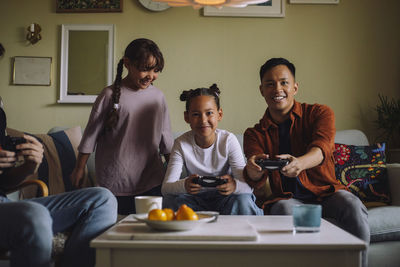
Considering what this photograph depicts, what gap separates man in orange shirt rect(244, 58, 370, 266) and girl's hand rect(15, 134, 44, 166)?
877mm

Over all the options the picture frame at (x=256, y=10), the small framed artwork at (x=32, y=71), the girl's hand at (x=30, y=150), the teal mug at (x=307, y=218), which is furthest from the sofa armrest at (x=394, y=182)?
the small framed artwork at (x=32, y=71)

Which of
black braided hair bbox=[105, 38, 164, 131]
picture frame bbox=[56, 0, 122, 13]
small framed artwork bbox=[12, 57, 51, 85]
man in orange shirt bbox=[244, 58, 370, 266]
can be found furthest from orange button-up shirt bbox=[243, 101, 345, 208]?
small framed artwork bbox=[12, 57, 51, 85]

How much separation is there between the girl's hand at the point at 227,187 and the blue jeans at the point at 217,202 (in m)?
0.03

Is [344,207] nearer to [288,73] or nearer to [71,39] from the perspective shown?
[288,73]

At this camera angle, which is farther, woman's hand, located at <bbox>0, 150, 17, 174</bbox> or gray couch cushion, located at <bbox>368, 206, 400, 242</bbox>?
gray couch cushion, located at <bbox>368, 206, 400, 242</bbox>

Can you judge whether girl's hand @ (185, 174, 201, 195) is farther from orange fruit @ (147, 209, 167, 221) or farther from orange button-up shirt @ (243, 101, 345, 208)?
orange fruit @ (147, 209, 167, 221)

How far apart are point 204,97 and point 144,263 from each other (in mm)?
1056

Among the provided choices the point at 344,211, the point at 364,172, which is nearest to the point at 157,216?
the point at 344,211

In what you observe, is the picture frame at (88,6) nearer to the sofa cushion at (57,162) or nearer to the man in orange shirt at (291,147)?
the sofa cushion at (57,162)

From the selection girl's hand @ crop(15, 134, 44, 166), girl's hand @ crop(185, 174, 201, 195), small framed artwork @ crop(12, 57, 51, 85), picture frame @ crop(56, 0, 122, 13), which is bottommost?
girl's hand @ crop(185, 174, 201, 195)

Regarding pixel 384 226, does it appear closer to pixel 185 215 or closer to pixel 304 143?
pixel 304 143

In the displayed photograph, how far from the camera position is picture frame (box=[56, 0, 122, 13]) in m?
3.07

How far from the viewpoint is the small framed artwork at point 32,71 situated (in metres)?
3.10

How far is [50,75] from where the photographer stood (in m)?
3.09
